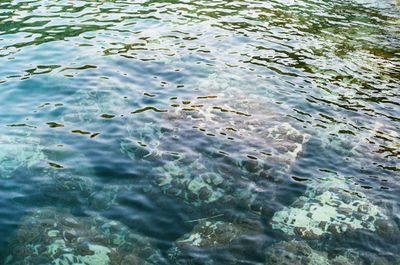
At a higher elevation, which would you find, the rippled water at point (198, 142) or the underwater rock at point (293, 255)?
the rippled water at point (198, 142)

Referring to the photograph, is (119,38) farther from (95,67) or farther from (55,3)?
(55,3)

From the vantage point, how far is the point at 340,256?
10.4 meters

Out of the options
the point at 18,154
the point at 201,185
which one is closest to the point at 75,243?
the point at 201,185

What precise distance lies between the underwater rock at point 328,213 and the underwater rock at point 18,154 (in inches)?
305

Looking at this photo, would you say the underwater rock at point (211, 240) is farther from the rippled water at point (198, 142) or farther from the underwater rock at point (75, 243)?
the underwater rock at point (75, 243)

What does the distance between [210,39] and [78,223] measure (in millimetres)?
14011

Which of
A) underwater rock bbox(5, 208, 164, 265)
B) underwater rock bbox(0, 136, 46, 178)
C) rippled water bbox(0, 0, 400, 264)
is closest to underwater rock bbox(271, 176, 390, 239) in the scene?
rippled water bbox(0, 0, 400, 264)

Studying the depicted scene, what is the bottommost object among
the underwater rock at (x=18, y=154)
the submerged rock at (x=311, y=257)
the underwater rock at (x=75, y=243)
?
the submerged rock at (x=311, y=257)

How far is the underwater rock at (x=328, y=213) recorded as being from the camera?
37.1 ft

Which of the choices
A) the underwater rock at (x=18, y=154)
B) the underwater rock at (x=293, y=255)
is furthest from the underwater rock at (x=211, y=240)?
the underwater rock at (x=18, y=154)

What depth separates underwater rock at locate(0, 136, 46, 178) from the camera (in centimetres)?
1313

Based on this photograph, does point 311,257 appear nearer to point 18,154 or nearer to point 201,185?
point 201,185

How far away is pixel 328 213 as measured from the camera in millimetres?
11891

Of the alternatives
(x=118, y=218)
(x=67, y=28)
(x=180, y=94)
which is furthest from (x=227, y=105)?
(x=67, y=28)
